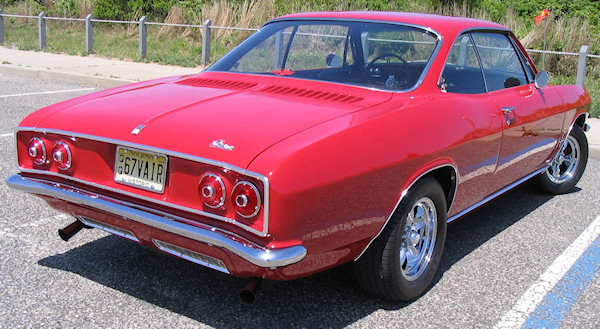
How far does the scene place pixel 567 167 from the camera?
Result: 601 centimetres

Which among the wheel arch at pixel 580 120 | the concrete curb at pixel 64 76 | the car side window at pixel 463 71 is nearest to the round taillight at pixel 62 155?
the car side window at pixel 463 71

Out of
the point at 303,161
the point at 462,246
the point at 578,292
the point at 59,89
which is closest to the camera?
the point at 303,161

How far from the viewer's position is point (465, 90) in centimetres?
414

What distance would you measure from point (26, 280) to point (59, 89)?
839 centimetres

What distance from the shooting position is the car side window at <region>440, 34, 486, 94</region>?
4.05 meters

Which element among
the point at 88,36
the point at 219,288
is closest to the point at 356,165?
the point at 219,288

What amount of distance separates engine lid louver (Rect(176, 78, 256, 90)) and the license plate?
94 cm

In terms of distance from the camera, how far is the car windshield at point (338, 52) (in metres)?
3.96

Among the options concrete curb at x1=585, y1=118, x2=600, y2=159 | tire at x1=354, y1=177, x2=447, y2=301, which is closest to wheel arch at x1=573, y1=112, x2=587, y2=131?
concrete curb at x1=585, y1=118, x2=600, y2=159

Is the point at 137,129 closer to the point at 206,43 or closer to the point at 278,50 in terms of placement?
the point at 278,50

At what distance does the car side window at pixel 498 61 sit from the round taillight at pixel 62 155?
8.63 ft

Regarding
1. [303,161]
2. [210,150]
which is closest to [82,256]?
[210,150]

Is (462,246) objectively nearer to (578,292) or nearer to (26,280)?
(578,292)

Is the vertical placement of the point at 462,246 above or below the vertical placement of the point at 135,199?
below
